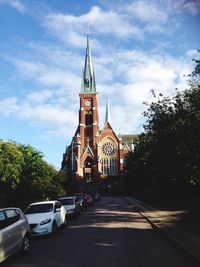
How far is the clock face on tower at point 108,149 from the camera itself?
95.1 meters

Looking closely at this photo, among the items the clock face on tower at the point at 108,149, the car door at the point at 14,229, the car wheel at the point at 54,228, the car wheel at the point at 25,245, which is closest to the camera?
the car door at the point at 14,229

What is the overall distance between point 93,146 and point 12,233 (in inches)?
3318

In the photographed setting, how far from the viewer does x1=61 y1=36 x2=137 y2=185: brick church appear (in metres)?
91.9

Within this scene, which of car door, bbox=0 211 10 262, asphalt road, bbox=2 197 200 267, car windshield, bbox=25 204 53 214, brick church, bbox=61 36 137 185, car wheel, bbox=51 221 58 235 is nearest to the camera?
car door, bbox=0 211 10 262

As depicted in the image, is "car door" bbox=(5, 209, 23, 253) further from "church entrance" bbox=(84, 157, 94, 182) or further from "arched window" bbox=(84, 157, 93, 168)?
"arched window" bbox=(84, 157, 93, 168)

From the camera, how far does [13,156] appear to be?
104 ft

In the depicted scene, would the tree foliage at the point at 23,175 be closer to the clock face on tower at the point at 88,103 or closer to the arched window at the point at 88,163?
the arched window at the point at 88,163

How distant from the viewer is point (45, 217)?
47.9 ft

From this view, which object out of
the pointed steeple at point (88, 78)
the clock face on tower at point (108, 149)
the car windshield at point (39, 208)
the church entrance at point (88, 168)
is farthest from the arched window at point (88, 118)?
the car windshield at point (39, 208)

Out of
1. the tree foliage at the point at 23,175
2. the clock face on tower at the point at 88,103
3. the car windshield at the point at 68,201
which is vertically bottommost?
the car windshield at the point at 68,201

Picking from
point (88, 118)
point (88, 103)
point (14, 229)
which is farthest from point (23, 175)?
point (88, 103)

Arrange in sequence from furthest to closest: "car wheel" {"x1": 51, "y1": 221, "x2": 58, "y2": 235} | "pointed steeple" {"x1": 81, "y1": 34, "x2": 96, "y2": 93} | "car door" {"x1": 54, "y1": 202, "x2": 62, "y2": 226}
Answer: "pointed steeple" {"x1": 81, "y1": 34, "x2": 96, "y2": 93}, "car door" {"x1": 54, "y1": 202, "x2": 62, "y2": 226}, "car wheel" {"x1": 51, "y1": 221, "x2": 58, "y2": 235}

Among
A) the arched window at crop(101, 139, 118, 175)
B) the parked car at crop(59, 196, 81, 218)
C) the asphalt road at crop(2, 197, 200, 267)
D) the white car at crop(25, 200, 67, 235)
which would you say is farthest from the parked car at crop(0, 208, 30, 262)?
the arched window at crop(101, 139, 118, 175)

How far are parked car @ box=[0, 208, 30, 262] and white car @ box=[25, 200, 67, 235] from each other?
2882 mm
